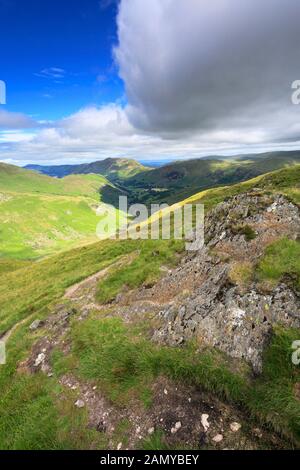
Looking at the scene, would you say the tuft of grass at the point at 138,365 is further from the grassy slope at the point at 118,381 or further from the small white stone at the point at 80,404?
the small white stone at the point at 80,404

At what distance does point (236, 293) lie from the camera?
1526 centimetres

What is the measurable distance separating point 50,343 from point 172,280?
9404 mm

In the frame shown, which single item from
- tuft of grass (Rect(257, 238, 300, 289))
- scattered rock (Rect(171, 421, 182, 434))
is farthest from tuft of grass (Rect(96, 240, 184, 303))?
scattered rock (Rect(171, 421, 182, 434))

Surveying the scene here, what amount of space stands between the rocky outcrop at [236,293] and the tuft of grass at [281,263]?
27.2 inches

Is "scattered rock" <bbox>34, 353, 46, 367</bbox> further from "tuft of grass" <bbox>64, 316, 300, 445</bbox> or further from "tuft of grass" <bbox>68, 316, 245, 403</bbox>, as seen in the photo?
"tuft of grass" <bbox>64, 316, 300, 445</bbox>

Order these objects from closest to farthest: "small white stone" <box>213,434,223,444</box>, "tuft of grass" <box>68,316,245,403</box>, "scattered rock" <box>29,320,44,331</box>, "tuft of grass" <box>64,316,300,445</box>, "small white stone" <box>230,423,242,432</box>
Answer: "small white stone" <box>213,434,223,444</box> < "small white stone" <box>230,423,242,432</box> < "tuft of grass" <box>64,316,300,445</box> < "tuft of grass" <box>68,316,245,403</box> < "scattered rock" <box>29,320,44,331</box>

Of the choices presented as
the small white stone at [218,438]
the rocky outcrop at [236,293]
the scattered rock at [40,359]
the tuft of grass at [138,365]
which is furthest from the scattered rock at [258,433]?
the scattered rock at [40,359]

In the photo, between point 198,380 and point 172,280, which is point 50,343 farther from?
point 198,380

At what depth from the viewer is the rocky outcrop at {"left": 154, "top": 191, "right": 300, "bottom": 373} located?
13.3 meters

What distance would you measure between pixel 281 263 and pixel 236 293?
9.95ft

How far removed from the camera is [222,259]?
63.8 ft

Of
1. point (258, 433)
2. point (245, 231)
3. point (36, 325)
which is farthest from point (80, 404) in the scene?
point (245, 231)

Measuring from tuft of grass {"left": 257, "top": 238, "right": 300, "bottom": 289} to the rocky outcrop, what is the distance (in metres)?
0.69
